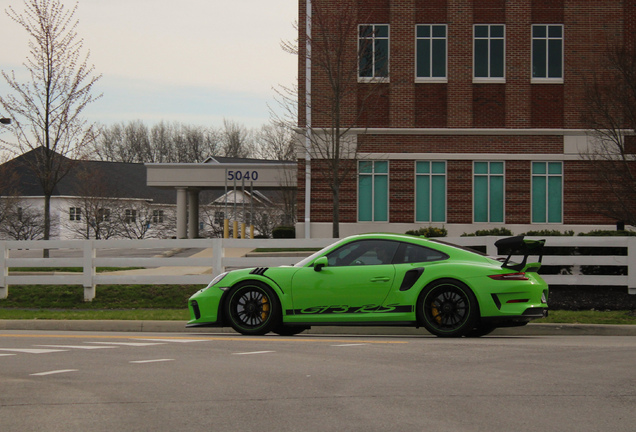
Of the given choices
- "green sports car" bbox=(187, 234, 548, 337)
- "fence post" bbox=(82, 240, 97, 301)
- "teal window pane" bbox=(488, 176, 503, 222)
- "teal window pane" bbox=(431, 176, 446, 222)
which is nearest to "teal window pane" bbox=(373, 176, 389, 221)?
"teal window pane" bbox=(431, 176, 446, 222)

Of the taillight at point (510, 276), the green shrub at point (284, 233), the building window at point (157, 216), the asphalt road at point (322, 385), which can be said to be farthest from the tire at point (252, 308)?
the building window at point (157, 216)

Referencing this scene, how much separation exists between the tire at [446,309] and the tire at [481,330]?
0.13 meters

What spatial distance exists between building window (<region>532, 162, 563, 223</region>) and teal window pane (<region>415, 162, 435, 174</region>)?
380cm

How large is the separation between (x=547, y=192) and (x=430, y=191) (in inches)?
167

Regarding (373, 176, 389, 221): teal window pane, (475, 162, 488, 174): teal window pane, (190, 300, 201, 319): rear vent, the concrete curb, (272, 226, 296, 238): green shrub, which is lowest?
the concrete curb

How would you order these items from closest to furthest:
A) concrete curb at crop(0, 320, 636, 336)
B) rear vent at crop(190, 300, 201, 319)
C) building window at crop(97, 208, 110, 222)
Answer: rear vent at crop(190, 300, 201, 319) < concrete curb at crop(0, 320, 636, 336) < building window at crop(97, 208, 110, 222)

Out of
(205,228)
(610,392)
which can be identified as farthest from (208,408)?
(205,228)

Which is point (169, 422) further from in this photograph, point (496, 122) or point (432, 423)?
point (496, 122)

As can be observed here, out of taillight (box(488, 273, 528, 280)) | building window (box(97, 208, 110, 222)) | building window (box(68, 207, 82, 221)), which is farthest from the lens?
building window (box(68, 207, 82, 221))

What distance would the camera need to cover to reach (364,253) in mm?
11164

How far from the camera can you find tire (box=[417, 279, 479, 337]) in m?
10.5

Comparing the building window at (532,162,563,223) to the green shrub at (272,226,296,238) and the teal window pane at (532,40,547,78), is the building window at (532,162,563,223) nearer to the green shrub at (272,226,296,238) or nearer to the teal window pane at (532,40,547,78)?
the teal window pane at (532,40,547,78)

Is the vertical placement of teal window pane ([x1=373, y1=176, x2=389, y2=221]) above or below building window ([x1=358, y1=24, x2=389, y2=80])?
below

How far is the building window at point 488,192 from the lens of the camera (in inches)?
1221
